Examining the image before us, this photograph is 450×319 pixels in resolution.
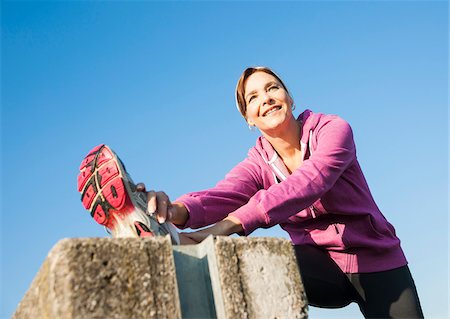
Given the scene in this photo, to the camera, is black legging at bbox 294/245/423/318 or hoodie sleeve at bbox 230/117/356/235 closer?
hoodie sleeve at bbox 230/117/356/235

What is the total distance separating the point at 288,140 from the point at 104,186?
1.29 m

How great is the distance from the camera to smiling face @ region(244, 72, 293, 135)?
3561 mm

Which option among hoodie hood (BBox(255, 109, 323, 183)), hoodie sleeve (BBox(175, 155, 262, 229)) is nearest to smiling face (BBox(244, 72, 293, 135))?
hoodie hood (BBox(255, 109, 323, 183))

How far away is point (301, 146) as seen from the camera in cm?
348

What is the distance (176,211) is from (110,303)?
1.18 meters

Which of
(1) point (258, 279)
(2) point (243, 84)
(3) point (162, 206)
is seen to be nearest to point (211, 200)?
(3) point (162, 206)

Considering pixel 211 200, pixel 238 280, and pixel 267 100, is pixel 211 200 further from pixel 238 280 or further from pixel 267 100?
pixel 238 280

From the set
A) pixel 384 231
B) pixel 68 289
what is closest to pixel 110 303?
pixel 68 289

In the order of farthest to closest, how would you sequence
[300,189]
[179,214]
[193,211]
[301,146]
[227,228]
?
[301,146] → [193,211] → [179,214] → [300,189] → [227,228]

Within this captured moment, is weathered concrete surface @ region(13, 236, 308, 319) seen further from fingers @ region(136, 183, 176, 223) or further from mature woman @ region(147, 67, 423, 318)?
mature woman @ region(147, 67, 423, 318)

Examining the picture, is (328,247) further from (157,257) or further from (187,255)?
(157,257)

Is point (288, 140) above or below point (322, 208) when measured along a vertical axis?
above

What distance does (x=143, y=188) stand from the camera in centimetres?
290

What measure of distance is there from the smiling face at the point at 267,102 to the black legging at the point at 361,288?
0.79 metres
